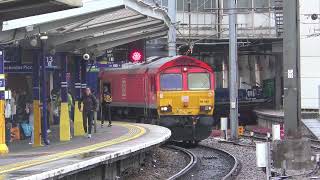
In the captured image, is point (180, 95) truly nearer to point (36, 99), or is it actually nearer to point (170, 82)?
point (170, 82)

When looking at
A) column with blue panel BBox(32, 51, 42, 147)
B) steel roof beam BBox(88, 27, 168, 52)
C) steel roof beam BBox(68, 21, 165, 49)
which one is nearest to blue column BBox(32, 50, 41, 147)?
column with blue panel BBox(32, 51, 42, 147)

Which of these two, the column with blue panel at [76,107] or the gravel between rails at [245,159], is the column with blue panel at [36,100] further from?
the gravel between rails at [245,159]

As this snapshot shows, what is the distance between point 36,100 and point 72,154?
4.00 metres

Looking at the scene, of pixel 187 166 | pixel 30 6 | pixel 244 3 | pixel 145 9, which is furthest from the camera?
pixel 244 3

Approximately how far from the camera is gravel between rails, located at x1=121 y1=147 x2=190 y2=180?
51.2ft

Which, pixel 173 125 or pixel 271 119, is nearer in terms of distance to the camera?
pixel 173 125

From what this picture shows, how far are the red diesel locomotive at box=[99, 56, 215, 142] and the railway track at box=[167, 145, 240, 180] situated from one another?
84 cm

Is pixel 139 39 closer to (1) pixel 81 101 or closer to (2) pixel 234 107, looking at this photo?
(1) pixel 81 101

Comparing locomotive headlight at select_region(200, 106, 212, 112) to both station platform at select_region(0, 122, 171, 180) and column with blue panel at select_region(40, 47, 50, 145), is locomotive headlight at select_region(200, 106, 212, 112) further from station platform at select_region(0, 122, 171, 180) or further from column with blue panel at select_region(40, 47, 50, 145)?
column with blue panel at select_region(40, 47, 50, 145)

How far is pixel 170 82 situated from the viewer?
23.0 metres

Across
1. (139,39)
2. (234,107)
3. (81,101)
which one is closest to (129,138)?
(81,101)

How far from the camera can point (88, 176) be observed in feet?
40.2

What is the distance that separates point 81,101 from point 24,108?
70.9 inches

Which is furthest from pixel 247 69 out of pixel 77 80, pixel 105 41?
pixel 105 41
